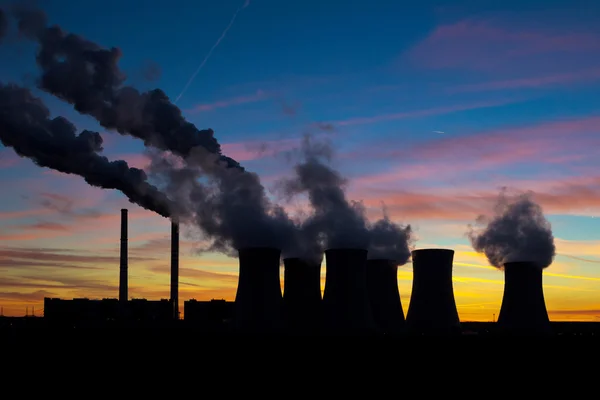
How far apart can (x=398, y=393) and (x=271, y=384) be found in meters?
4.68

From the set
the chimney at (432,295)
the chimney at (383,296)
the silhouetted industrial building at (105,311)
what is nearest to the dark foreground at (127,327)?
the silhouetted industrial building at (105,311)

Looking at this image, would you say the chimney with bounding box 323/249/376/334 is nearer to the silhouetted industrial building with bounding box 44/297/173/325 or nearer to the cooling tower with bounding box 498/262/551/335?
the cooling tower with bounding box 498/262/551/335

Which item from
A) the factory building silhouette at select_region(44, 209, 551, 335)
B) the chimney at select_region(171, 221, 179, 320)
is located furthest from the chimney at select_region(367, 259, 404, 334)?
the chimney at select_region(171, 221, 179, 320)

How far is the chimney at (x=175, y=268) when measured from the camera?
64500mm

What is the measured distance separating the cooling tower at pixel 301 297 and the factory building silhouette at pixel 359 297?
0.05 metres

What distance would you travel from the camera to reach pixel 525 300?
39.5m

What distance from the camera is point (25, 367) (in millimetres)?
32469

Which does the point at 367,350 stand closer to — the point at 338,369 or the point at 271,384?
the point at 338,369

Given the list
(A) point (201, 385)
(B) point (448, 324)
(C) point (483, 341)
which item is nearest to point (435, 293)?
(B) point (448, 324)

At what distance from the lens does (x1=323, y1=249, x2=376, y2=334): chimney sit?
1423 inches

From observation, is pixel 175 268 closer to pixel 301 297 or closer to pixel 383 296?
pixel 383 296

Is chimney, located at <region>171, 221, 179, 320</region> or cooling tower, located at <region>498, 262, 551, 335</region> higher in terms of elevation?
chimney, located at <region>171, 221, 179, 320</region>

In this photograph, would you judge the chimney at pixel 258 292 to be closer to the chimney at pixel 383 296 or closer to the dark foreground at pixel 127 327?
the chimney at pixel 383 296

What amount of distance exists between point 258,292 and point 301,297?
238 inches
